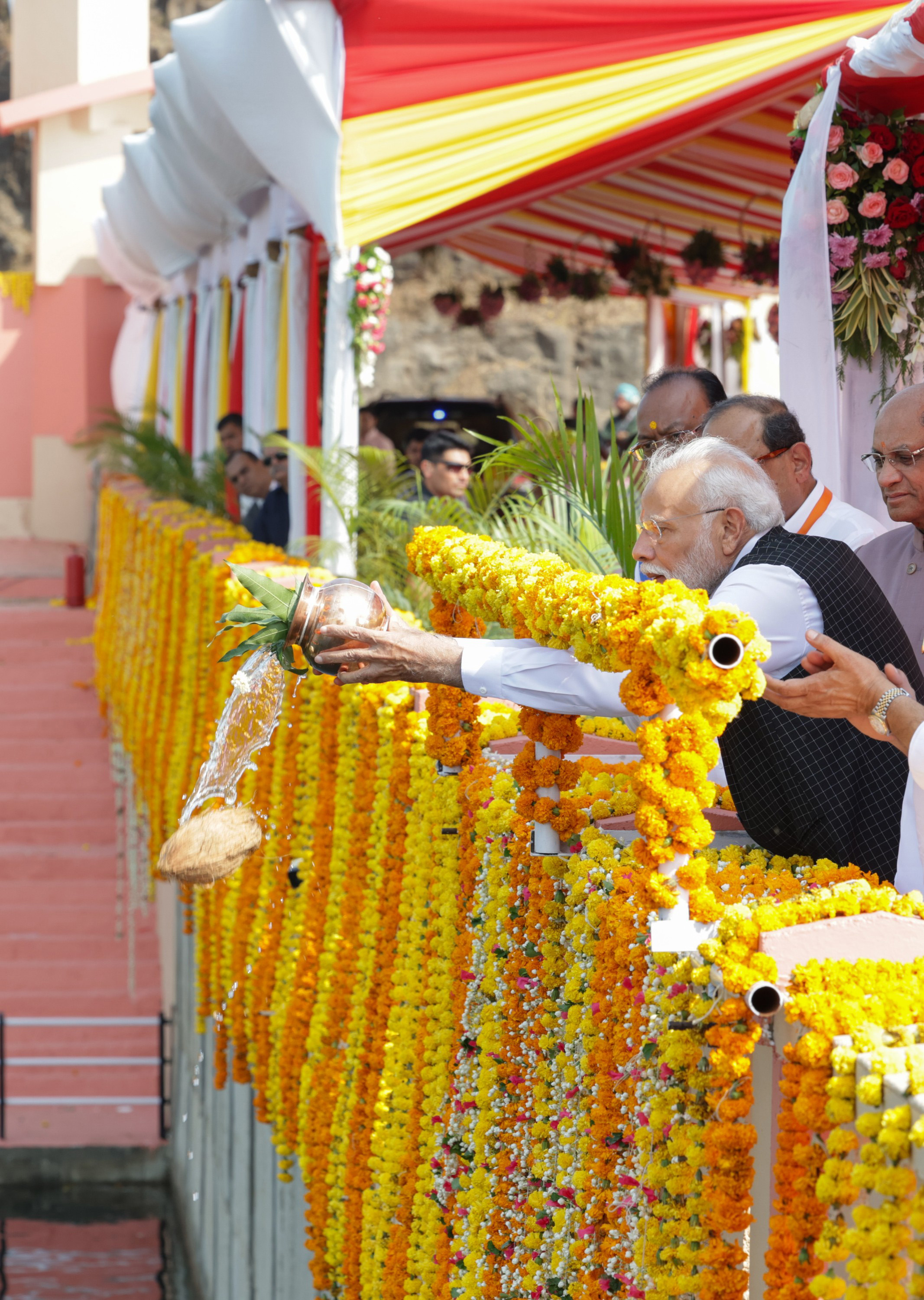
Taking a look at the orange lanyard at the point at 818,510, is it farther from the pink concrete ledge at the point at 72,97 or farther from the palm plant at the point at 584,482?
the pink concrete ledge at the point at 72,97

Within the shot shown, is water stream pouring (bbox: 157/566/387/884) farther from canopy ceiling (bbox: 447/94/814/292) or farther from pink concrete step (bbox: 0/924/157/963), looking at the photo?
pink concrete step (bbox: 0/924/157/963)

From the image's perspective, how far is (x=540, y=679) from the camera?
2.36 metres

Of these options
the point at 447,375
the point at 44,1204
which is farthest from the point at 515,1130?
the point at 447,375

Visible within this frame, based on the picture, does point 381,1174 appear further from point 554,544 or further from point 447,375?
point 447,375

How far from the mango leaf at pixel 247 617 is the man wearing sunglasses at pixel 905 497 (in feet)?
4.09

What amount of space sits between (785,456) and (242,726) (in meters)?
1.27

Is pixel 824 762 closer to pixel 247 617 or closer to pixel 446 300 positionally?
pixel 247 617

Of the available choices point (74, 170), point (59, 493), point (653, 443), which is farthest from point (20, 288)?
point (653, 443)

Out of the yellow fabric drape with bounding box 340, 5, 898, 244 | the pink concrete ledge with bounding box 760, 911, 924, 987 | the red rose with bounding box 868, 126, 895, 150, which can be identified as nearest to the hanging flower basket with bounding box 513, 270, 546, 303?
the yellow fabric drape with bounding box 340, 5, 898, 244

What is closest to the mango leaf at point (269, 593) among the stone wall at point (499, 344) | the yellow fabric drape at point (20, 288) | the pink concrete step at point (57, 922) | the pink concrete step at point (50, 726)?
the pink concrete step at point (57, 922)

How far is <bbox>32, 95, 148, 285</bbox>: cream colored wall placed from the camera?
17.2m

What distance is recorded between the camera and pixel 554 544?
14.2ft

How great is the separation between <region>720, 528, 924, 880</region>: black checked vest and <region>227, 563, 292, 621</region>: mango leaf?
0.75 m

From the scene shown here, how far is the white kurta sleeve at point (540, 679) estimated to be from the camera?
2.34 m
